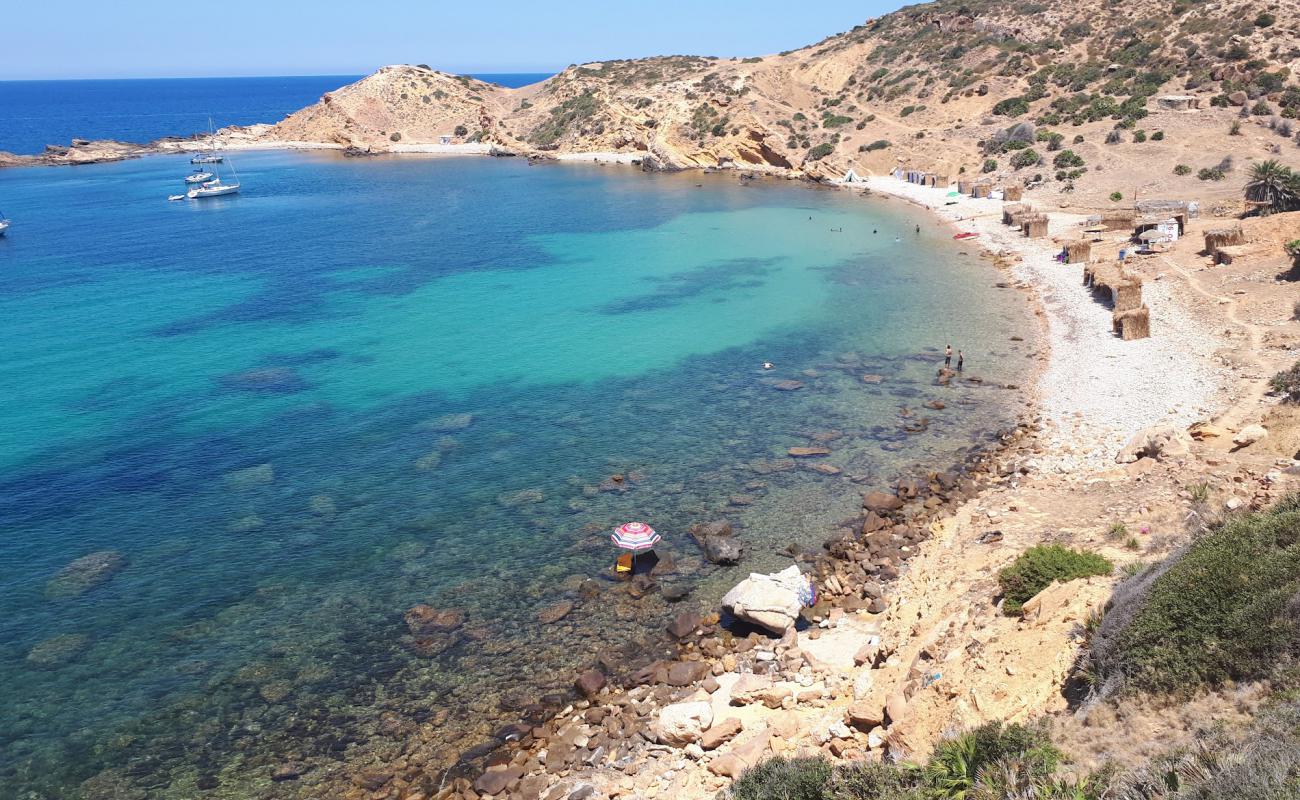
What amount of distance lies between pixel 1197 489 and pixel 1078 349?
18.3 m

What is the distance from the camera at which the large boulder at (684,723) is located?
53.2 feet

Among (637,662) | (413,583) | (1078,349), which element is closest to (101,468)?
(413,583)

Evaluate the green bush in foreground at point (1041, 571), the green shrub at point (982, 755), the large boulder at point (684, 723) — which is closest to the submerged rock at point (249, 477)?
the large boulder at point (684, 723)

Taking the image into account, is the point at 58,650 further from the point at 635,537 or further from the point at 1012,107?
the point at 1012,107

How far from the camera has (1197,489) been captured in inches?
792

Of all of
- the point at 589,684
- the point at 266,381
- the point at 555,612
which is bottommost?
the point at 589,684

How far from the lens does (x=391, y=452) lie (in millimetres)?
30062

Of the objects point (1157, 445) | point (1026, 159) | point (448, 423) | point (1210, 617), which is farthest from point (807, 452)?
point (1026, 159)

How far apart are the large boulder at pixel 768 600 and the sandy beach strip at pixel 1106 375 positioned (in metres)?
11.9

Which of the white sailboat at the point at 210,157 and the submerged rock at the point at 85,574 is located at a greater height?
the white sailboat at the point at 210,157

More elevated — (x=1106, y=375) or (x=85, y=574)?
(x=1106, y=375)

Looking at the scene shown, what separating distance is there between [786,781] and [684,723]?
458cm

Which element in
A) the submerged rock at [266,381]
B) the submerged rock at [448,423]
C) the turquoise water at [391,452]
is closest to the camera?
the turquoise water at [391,452]

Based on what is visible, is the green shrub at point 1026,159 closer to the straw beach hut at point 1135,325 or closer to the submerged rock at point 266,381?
the straw beach hut at point 1135,325
